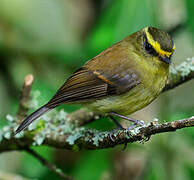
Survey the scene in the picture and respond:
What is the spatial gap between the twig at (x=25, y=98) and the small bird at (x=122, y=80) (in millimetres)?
207

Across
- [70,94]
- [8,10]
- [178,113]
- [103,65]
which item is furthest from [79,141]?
[8,10]

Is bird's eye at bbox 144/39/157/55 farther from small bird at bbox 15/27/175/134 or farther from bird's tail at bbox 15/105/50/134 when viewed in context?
bird's tail at bbox 15/105/50/134

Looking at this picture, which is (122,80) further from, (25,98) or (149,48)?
(25,98)

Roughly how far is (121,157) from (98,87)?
45.7 inches

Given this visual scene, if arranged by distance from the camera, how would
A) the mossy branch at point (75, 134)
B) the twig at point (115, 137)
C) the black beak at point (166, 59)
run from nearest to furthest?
the twig at point (115, 137), the mossy branch at point (75, 134), the black beak at point (166, 59)

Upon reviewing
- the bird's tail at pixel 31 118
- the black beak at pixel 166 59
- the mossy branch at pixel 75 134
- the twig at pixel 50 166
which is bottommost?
the twig at pixel 50 166

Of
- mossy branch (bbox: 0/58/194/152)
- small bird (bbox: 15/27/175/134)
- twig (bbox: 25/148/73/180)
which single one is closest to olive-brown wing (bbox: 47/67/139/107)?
small bird (bbox: 15/27/175/134)

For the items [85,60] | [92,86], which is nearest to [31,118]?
[92,86]

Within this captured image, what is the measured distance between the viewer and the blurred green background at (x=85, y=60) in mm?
3133

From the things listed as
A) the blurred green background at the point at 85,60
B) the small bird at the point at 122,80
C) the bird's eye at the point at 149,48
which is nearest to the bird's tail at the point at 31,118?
the small bird at the point at 122,80

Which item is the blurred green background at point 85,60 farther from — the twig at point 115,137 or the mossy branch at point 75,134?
the twig at point 115,137

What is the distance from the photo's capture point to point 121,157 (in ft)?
13.0

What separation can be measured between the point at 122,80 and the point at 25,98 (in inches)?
31.3

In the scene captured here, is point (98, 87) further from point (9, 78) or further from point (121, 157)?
point (9, 78)
